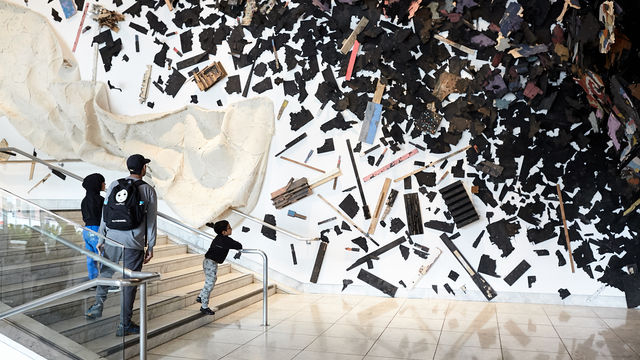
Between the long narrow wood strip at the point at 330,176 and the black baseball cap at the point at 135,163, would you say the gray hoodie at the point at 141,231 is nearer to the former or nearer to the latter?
the black baseball cap at the point at 135,163

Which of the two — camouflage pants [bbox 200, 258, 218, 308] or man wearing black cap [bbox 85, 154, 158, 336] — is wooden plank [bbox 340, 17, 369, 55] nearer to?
camouflage pants [bbox 200, 258, 218, 308]

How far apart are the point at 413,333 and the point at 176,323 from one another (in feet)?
6.67

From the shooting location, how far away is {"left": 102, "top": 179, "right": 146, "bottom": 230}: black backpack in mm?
3908

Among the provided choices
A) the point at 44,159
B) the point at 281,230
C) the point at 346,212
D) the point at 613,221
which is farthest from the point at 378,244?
the point at 44,159

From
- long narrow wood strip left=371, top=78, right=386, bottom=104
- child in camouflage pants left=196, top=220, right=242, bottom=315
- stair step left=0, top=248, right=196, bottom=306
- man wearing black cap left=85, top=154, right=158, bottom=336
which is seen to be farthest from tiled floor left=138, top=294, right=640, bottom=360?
long narrow wood strip left=371, top=78, right=386, bottom=104

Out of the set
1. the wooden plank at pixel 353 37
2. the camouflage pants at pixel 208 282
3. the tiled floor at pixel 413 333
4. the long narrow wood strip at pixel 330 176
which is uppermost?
the wooden plank at pixel 353 37

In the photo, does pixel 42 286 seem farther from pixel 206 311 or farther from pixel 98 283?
pixel 206 311

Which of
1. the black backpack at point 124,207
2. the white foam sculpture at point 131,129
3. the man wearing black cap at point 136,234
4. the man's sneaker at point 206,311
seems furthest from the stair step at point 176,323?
the white foam sculpture at point 131,129

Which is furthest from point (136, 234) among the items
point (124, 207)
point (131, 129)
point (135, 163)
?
point (131, 129)

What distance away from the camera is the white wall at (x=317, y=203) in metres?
5.79

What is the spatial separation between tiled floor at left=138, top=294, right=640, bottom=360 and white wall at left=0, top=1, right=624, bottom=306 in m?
0.24

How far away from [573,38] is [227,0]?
4095 millimetres

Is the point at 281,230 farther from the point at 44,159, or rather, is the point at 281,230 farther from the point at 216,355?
the point at 44,159

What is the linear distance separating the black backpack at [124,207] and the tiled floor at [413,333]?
1017 millimetres
